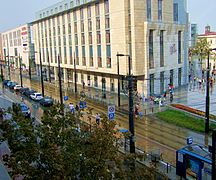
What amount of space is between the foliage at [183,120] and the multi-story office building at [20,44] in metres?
61.8

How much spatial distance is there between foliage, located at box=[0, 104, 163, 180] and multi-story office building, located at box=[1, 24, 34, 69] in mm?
77959

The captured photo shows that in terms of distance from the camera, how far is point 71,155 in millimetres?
9016

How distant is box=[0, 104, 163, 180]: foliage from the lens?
875 centimetres

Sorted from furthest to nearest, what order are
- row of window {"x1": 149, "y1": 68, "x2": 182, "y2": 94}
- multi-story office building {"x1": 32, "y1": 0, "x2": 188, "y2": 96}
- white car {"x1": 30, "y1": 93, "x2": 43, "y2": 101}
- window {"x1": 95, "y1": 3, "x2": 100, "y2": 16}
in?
window {"x1": 95, "y1": 3, "x2": 100, "y2": 16}
white car {"x1": 30, "y1": 93, "x2": 43, "y2": 101}
row of window {"x1": 149, "y1": 68, "x2": 182, "y2": 94}
multi-story office building {"x1": 32, "y1": 0, "x2": 188, "y2": 96}

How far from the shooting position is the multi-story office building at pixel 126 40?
4125 cm

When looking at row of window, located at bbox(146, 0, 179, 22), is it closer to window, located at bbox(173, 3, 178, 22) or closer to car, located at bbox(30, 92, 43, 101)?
window, located at bbox(173, 3, 178, 22)

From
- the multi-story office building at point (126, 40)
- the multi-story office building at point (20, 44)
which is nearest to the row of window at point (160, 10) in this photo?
the multi-story office building at point (126, 40)

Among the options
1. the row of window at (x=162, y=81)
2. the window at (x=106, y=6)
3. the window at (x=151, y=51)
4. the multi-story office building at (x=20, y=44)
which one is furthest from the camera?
the multi-story office building at (x=20, y=44)

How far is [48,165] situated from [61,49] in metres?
56.6

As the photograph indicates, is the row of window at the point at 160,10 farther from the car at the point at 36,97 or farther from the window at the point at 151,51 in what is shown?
the car at the point at 36,97

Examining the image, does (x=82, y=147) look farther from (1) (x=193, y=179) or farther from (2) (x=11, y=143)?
(1) (x=193, y=179)

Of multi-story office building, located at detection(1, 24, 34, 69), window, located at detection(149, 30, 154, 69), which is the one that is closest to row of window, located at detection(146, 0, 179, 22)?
window, located at detection(149, 30, 154, 69)

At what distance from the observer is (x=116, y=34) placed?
4359 cm

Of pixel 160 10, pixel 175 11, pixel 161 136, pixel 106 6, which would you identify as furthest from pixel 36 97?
pixel 175 11
